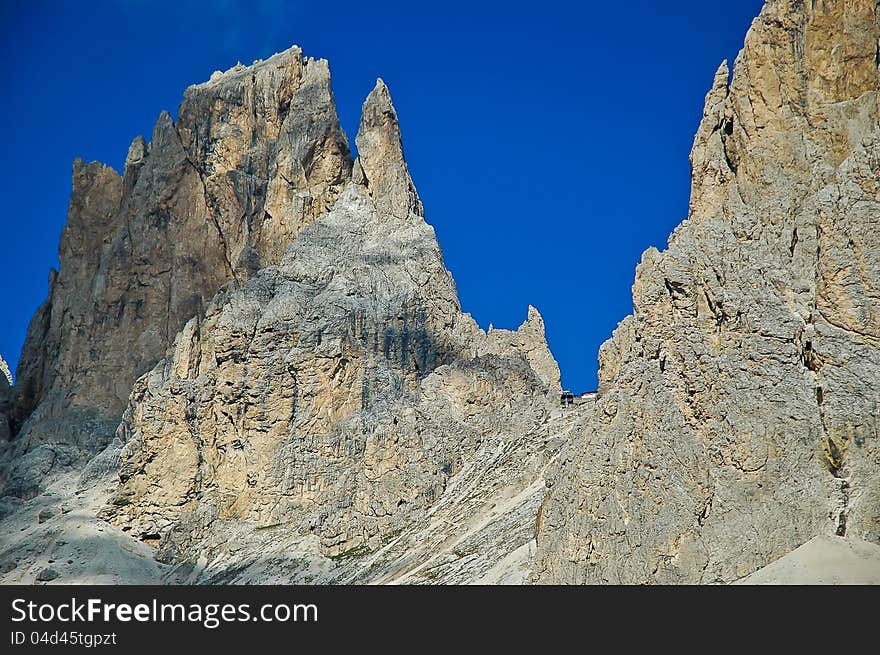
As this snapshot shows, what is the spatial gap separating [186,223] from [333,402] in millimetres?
42007

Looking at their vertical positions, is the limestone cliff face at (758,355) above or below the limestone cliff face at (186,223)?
below

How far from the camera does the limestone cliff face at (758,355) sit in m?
83.2

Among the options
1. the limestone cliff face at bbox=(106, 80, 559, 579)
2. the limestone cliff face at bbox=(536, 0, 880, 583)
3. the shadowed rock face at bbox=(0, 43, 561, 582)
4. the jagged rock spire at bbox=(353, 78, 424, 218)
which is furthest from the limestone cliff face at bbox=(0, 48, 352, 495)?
the limestone cliff face at bbox=(536, 0, 880, 583)

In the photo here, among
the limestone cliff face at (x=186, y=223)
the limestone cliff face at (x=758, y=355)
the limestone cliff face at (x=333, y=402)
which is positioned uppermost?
the limestone cliff face at (x=186, y=223)

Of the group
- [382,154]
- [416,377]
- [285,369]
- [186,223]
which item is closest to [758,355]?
[416,377]

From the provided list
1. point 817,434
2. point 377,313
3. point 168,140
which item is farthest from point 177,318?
point 817,434

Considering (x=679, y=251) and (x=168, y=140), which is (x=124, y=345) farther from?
(x=679, y=251)

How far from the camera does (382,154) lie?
178m

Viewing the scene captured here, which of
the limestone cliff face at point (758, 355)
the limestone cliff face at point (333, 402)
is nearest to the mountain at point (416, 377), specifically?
the limestone cliff face at point (758, 355)

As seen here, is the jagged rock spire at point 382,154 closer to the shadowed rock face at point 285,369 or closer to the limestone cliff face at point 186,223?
the shadowed rock face at point 285,369

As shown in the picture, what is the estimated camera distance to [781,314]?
88312mm

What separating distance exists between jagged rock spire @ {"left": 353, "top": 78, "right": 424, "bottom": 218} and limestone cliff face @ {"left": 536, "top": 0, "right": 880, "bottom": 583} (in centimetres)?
7792

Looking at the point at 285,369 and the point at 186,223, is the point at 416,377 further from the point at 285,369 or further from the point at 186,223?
the point at 186,223

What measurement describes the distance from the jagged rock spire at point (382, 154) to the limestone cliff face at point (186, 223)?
151 inches
